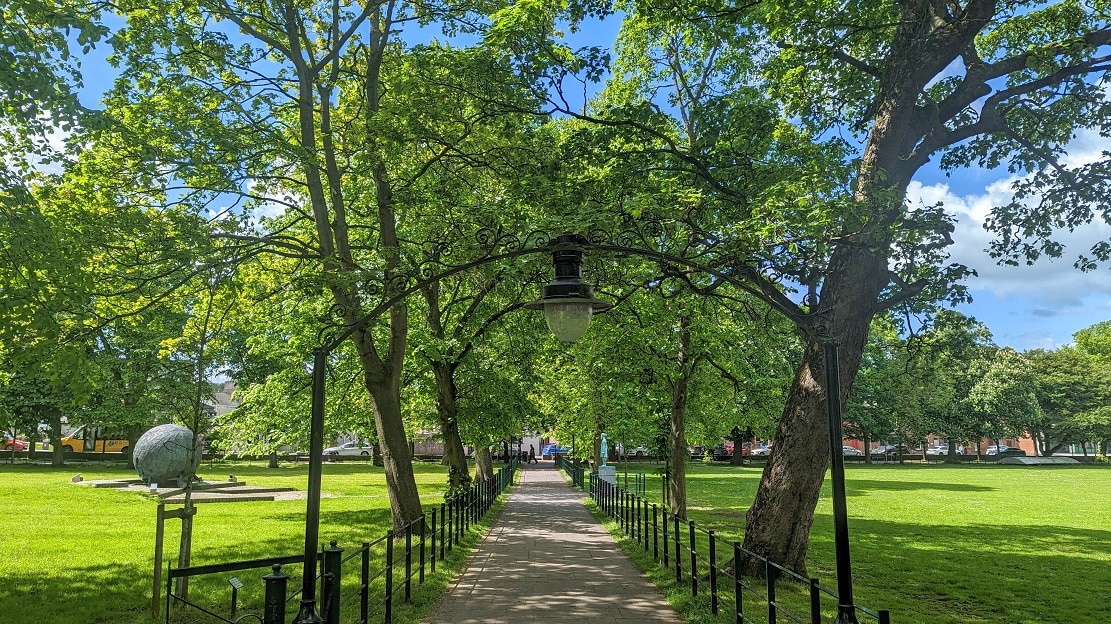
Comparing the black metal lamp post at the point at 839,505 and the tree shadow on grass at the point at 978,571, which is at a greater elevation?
the black metal lamp post at the point at 839,505

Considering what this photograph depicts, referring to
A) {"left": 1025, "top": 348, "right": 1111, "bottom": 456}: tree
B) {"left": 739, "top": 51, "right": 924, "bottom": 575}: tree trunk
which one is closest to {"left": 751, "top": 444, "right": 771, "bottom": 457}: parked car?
{"left": 1025, "top": 348, "right": 1111, "bottom": 456}: tree

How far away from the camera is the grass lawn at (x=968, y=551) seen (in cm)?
1070

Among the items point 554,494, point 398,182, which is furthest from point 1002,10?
point 554,494

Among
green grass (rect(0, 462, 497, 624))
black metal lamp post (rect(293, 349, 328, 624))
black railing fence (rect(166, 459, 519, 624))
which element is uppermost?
black metal lamp post (rect(293, 349, 328, 624))

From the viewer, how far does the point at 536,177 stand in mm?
13289

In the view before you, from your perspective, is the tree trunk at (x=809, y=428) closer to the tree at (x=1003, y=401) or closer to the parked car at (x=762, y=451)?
the parked car at (x=762, y=451)

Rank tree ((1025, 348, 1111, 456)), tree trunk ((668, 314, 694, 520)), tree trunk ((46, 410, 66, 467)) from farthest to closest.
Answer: tree ((1025, 348, 1111, 456))
tree trunk ((46, 410, 66, 467))
tree trunk ((668, 314, 694, 520))

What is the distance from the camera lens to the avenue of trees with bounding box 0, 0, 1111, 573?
10.0m

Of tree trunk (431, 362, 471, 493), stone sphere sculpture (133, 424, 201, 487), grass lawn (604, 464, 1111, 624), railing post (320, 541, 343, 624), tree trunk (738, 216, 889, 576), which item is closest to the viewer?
railing post (320, 541, 343, 624)

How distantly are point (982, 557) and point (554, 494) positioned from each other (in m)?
17.6

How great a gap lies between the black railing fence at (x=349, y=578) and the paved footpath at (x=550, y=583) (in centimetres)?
56

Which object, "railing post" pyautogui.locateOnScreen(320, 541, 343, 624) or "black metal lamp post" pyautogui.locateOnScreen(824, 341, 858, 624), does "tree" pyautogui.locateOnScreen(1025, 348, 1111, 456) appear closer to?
"black metal lamp post" pyautogui.locateOnScreen(824, 341, 858, 624)

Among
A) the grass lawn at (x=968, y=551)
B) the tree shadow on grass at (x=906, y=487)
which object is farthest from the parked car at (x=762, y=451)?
the grass lawn at (x=968, y=551)

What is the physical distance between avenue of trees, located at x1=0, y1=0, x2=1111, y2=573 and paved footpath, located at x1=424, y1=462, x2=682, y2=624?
209cm
